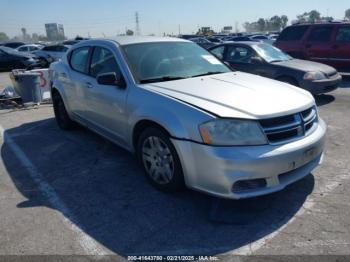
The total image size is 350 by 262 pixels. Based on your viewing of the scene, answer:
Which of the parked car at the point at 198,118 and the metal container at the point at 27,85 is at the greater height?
the parked car at the point at 198,118

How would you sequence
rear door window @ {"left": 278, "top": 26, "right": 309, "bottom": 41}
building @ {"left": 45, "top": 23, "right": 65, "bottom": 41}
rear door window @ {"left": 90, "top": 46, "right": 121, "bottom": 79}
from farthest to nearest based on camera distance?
building @ {"left": 45, "top": 23, "right": 65, "bottom": 41}, rear door window @ {"left": 278, "top": 26, "right": 309, "bottom": 41}, rear door window @ {"left": 90, "top": 46, "right": 121, "bottom": 79}

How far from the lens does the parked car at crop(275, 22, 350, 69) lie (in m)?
11.1

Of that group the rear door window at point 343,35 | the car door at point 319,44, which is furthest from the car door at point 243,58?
the rear door window at point 343,35

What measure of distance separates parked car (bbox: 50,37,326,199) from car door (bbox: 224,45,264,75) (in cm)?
361

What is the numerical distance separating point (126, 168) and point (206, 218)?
161 centimetres

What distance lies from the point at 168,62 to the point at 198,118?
4.89 ft

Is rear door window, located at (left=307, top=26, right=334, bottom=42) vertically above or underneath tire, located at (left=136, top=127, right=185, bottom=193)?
above

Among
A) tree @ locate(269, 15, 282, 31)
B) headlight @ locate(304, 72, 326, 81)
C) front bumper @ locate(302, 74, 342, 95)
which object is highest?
headlight @ locate(304, 72, 326, 81)

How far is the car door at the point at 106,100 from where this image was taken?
4188 millimetres

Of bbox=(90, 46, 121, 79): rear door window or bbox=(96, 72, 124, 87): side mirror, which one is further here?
bbox=(90, 46, 121, 79): rear door window

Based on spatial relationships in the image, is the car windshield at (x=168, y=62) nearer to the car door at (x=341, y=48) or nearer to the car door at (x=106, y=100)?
the car door at (x=106, y=100)

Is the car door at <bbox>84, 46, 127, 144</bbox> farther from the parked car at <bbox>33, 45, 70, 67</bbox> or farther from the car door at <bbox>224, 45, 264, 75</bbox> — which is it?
the parked car at <bbox>33, 45, 70, 67</bbox>


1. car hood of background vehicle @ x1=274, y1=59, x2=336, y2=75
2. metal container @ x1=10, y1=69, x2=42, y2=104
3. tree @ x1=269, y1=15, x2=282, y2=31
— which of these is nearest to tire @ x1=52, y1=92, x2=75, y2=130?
metal container @ x1=10, y1=69, x2=42, y2=104

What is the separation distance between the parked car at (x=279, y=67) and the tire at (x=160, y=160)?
183 inches
